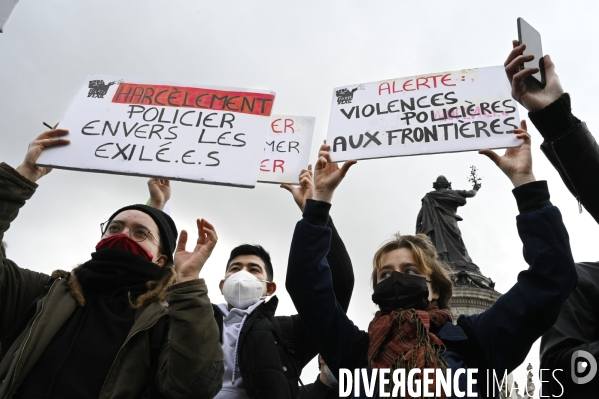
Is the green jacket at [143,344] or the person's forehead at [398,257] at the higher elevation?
the person's forehead at [398,257]

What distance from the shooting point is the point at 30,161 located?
3389mm

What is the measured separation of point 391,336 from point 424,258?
0.57 metres

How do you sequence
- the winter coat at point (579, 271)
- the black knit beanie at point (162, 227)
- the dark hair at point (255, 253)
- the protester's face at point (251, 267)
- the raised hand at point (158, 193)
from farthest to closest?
the raised hand at point (158, 193)
the dark hair at point (255, 253)
the protester's face at point (251, 267)
the black knit beanie at point (162, 227)
the winter coat at point (579, 271)

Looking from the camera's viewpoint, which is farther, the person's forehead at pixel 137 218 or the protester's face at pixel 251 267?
the protester's face at pixel 251 267

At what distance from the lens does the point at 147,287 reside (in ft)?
9.55

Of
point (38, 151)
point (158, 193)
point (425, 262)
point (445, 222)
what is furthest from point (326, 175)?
point (445, 222)

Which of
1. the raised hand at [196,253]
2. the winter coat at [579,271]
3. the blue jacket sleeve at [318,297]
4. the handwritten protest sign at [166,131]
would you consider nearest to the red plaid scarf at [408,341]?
the blue jacket sleeve at [318,297]

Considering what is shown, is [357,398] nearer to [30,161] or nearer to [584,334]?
[584,334]

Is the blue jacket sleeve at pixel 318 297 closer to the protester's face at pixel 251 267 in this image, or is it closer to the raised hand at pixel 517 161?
Answer: the raised hand at pixel 517 161

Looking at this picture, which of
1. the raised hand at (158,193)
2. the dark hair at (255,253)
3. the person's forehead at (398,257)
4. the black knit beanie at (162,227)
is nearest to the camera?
the person's forehead at (398,257)

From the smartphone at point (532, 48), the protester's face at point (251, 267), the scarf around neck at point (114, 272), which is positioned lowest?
the scarf around neck at point (114, 272)

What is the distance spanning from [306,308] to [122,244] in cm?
105

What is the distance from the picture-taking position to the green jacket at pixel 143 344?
2449 mm

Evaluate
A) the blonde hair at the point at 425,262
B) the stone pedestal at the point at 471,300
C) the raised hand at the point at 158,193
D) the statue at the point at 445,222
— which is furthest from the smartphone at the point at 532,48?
the statue at the point at 445,222
